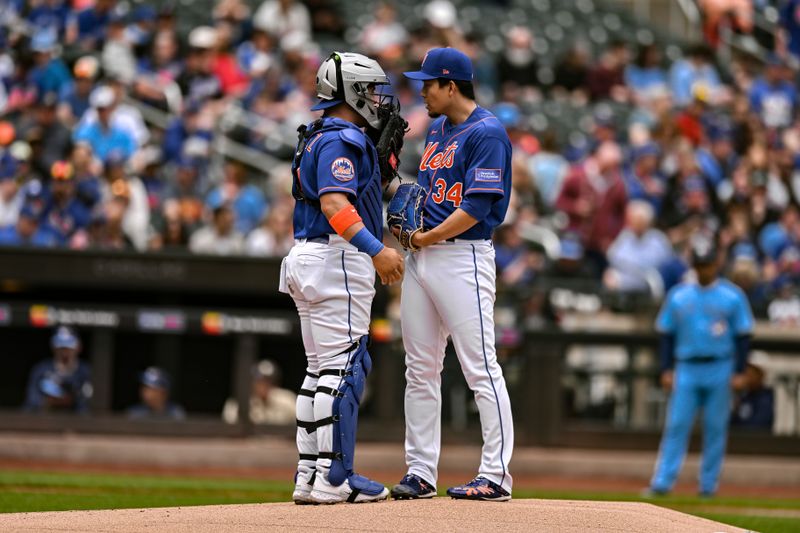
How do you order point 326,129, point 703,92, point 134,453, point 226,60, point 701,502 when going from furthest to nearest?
1. point 703,92
2. point 226,60
3. point 134,453
4. point 701,502
5. point 326,129

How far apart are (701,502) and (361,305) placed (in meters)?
4.93

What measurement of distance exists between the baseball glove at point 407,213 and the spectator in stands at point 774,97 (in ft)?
41.6

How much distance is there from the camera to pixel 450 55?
7.20 meters

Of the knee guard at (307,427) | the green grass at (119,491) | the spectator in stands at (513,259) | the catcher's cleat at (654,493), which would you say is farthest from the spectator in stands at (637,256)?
the knee guard at (307,427)

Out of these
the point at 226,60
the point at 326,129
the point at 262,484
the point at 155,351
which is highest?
the point at 226,60

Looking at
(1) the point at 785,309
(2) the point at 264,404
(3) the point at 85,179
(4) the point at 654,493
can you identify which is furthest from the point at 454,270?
(1) the point at 785,309

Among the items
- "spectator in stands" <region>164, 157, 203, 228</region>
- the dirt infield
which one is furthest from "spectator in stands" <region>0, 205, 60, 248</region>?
the dirt infield

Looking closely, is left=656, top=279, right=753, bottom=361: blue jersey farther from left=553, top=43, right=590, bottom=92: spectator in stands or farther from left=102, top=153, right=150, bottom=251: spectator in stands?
left=553, top=43, right=590, bottom=92: spectator in stands

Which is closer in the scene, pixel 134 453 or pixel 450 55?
pixel 450 55

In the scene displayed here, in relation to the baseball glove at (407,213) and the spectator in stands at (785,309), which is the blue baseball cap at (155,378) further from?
the baseball glove at (407,213)

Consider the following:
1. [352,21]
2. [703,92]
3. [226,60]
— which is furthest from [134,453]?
[703,92]

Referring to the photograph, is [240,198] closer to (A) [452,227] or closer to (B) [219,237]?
(B) [219,237]

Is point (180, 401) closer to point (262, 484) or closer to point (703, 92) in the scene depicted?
point (262, 484)

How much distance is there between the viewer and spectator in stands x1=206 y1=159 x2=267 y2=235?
14.5m
